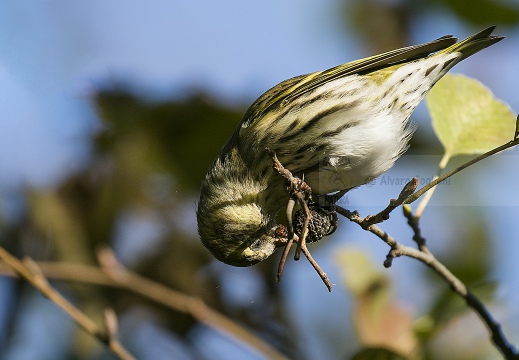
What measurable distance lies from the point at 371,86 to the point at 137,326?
178 centimetres

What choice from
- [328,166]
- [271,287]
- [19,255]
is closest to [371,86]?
[328,166]

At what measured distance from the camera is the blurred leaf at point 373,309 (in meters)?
2.95

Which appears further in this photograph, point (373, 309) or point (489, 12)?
point (489, 12)

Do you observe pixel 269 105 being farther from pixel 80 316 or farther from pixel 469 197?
pixel 469 197

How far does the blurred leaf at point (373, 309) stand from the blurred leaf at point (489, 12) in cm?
181

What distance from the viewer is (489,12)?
13.6ft

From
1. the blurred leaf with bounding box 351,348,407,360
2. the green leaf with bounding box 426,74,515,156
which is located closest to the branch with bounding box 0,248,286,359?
the blurred leaf with bounding box 351,348,407,360

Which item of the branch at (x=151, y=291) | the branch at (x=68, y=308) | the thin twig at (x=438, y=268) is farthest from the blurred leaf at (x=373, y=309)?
the branch at (x=68, y=308)

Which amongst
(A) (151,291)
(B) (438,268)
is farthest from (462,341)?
(A) (151,291)

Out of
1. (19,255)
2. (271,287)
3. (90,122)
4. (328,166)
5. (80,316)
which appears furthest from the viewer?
(90,122)

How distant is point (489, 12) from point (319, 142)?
199cm

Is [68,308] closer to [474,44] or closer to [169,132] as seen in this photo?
[169,132]

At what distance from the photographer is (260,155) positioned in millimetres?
2740

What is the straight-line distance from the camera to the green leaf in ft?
8.21
